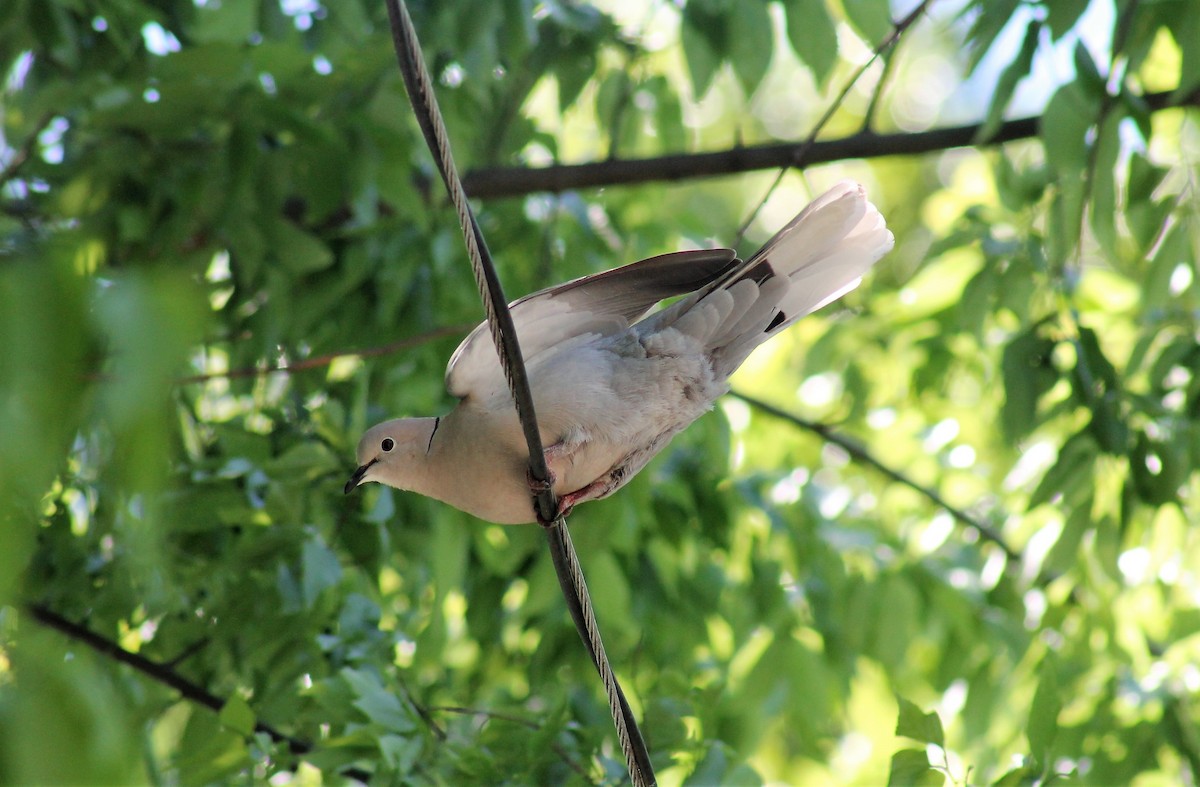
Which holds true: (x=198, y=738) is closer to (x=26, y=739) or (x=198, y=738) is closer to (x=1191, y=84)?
(x=26, y=739)

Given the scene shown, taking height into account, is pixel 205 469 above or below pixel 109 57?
below

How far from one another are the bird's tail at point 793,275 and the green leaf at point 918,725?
822mm

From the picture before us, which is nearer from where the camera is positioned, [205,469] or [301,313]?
[205,469]

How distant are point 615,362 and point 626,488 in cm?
84

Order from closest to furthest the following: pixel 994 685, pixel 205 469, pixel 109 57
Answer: pixel 205 469, pixel 109 57, pixel 994 685

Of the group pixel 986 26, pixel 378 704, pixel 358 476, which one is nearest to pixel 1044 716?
pixel 378 704

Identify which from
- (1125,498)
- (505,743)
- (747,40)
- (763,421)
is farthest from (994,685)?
(747,40)

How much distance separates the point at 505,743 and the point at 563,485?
708 mm

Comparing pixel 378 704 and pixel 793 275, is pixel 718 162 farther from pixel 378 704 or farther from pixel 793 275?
pixel 378 704

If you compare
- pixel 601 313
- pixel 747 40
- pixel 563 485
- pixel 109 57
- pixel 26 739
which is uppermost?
pixel 109 57

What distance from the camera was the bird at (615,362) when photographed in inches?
88.3

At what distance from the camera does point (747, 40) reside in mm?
2955

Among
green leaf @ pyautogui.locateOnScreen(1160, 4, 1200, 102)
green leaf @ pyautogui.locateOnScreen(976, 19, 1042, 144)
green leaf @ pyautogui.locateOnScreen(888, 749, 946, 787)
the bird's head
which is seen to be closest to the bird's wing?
the bird's head

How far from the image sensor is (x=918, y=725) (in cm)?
224
